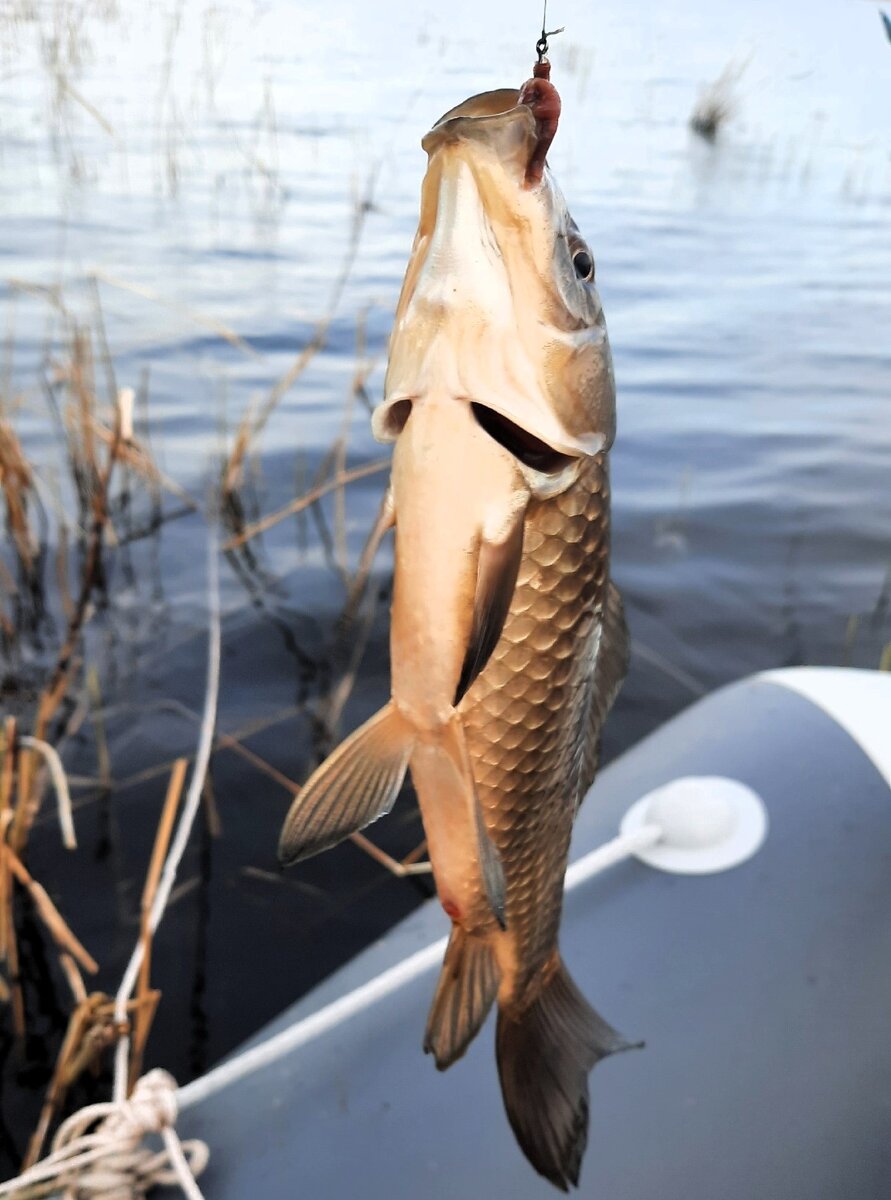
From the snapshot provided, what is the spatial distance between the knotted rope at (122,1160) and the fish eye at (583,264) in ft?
4.63

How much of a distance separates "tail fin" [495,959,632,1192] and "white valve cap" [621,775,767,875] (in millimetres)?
743

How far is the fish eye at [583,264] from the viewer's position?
35.7 inches

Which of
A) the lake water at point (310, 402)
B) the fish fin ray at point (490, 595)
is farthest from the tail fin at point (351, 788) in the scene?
the lake water at point (310, 402)

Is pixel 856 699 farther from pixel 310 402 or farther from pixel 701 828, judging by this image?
pixel 310 402

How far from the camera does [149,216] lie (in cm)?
886

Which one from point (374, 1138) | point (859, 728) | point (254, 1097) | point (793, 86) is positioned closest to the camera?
point (374, 1138)

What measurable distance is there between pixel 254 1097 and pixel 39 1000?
1197 millimetres

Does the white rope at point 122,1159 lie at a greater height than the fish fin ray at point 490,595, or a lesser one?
→ lesser

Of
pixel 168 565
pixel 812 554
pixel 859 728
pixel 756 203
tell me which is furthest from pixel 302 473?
pixel 756 203

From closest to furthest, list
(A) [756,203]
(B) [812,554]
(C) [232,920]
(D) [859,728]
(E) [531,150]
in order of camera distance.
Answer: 1. (E) [531,150]
2. (D) [859,728]
3. (C) [232,920]
4. (B) [812,554]
5. (A) [756,203]

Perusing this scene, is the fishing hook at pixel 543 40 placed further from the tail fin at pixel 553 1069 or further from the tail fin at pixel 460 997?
the tail fin at pixel 553 1069

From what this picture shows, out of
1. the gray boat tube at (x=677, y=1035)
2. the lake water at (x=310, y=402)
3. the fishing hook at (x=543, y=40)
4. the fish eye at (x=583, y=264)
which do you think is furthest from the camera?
the lake water at (x=310, y=402)

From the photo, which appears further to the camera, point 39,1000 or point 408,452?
point 39,1000

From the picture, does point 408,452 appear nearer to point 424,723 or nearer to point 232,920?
point 424,723
